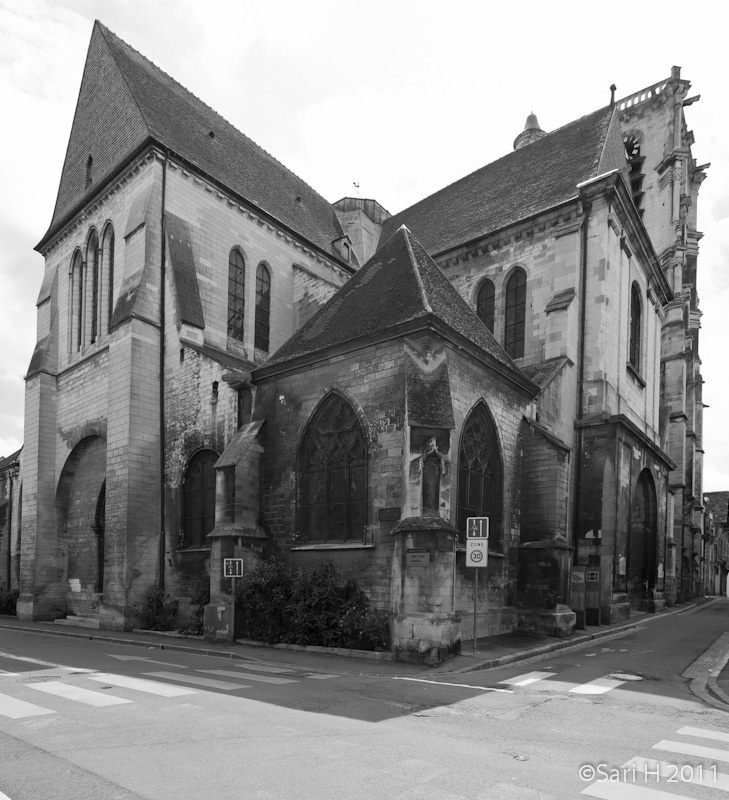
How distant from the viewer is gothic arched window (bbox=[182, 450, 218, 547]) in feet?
55.1

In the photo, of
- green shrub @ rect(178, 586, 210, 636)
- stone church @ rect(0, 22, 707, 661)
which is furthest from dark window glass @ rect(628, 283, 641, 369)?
green shrub @ rect(178, 586, 210, 636)

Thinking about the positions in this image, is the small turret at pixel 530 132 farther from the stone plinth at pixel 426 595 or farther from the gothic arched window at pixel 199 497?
the stone plinth at pixel 426 595

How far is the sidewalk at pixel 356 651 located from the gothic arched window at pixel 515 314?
8506 millimetres

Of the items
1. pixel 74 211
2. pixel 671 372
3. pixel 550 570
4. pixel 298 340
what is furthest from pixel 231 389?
pixel 671 372

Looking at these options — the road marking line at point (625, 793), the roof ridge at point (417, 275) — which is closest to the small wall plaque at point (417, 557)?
the roof ridge at point (417, 275)

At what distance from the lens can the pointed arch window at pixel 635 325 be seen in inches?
902

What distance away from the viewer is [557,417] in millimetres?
18000

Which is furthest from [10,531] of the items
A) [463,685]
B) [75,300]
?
[463,685]

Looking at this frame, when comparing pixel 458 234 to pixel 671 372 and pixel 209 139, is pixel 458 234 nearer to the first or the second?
pixel 209 139

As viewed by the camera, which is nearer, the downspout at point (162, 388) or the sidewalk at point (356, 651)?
the sidewalk at point (356, 651)

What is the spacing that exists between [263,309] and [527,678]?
1566 cm

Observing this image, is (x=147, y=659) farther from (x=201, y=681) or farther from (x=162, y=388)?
(x=162, y=388)

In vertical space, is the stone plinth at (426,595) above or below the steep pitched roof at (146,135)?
below

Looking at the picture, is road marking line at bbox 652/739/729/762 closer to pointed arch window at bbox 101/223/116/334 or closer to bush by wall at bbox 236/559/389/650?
bush by wall at bbox 236/559/389/650
